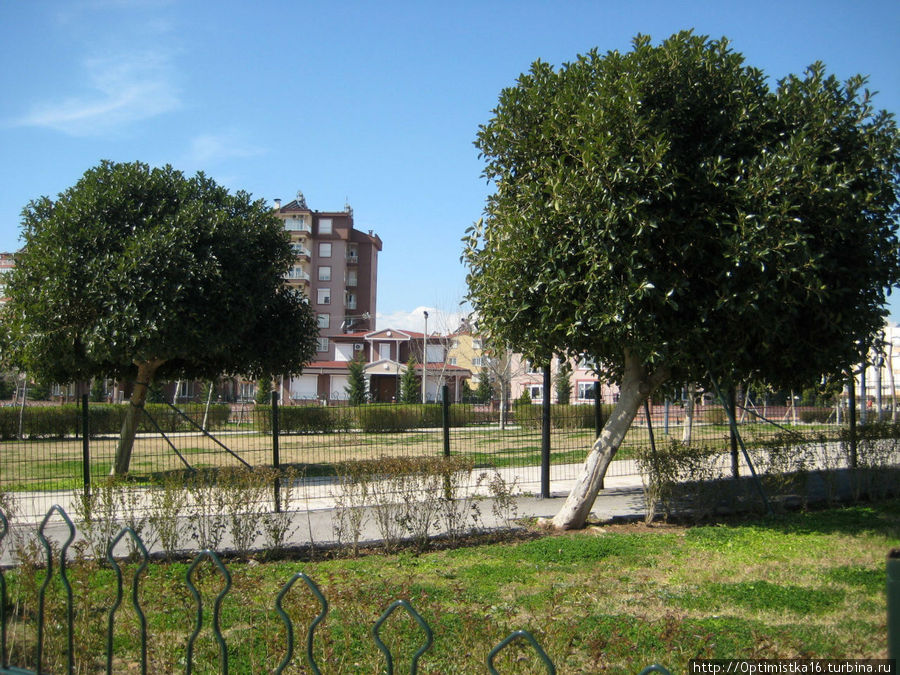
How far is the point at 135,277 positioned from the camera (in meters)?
12.4

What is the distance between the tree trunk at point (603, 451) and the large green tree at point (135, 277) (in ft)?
22.3

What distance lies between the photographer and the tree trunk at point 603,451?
8.88 meters

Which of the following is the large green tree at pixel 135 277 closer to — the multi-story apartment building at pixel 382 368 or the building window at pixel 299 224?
the multi-story apartment building at pixel 382 368

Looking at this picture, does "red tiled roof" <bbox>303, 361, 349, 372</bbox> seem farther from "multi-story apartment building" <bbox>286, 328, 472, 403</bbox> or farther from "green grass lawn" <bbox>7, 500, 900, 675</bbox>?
"green grass lawn" <bbox>7, 500, 900, 675</bbox>

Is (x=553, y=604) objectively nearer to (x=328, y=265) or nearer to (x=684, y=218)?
(x=684, y=218)

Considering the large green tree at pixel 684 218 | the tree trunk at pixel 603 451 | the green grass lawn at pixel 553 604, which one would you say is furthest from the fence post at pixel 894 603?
the tree trunk at pixel 603 451

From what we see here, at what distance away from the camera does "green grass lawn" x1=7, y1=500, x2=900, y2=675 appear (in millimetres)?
4117

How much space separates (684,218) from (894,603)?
21.5 ft

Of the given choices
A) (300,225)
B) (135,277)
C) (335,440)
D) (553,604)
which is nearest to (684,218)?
(553,604)

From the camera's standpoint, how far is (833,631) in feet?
14.4

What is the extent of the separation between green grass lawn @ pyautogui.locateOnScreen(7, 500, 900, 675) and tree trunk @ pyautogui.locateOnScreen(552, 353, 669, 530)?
0.47 metres

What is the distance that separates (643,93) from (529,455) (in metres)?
7.23

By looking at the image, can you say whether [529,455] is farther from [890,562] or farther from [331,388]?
[331,388]

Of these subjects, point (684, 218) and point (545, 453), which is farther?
point (545, 453)
